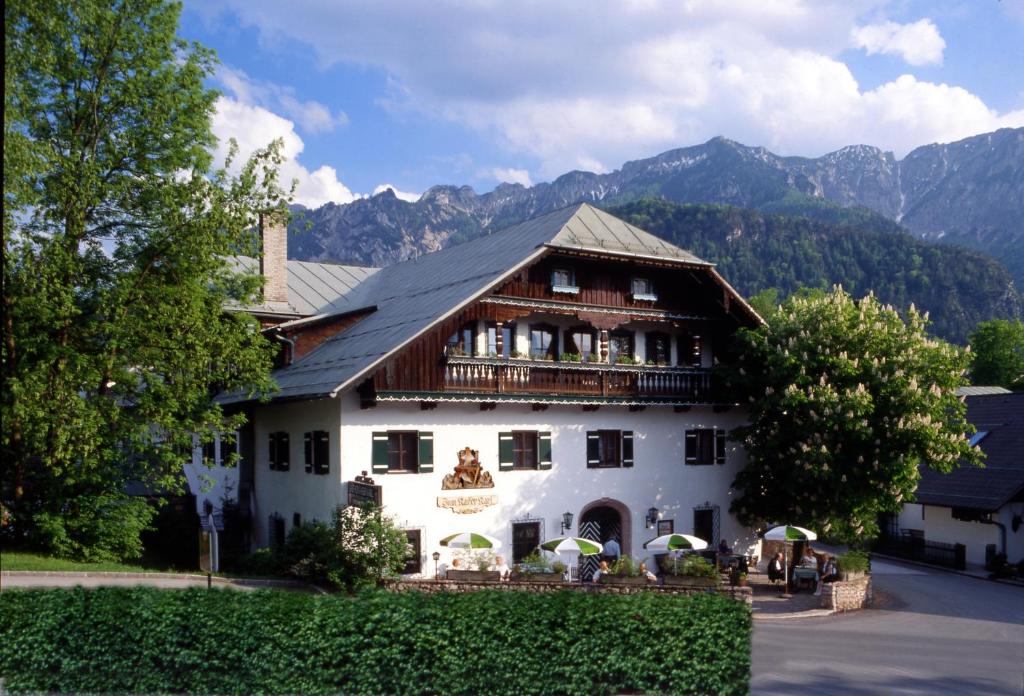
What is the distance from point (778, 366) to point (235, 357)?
15.1m

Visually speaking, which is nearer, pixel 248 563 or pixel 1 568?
pixel 1 568

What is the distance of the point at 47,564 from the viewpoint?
821 inches

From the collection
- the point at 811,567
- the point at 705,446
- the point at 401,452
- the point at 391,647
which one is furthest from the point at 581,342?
the point at 391,647

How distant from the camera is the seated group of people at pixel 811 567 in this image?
25578 millimetres

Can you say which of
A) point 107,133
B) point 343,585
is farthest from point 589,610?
point 107,133

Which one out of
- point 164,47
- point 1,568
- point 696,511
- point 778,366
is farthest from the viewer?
point 696,511

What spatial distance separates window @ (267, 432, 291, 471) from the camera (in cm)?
2784

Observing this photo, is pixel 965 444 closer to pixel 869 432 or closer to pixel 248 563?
pixel 869 432

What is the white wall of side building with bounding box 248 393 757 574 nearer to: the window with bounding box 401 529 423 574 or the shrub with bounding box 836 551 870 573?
the window with bounding box 401 529 423 574

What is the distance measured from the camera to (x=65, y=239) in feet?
71.1

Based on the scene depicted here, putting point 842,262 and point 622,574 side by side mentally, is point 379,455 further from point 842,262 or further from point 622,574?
point 842,262

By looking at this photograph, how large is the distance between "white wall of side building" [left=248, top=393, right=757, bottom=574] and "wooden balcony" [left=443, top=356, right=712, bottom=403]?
82 centimetres

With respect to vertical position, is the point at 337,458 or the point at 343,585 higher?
the point at 337,458

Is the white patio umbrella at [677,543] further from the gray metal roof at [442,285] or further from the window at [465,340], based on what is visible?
the gray metal roof at [442,285]
